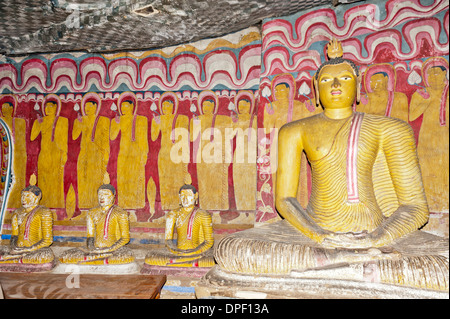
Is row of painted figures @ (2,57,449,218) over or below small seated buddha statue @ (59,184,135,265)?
over

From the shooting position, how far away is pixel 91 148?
4688 millimetres

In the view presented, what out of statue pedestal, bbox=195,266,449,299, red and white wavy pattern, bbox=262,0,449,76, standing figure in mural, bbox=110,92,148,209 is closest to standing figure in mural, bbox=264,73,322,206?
red and white wavy pattern, bbox=262,0,449,76

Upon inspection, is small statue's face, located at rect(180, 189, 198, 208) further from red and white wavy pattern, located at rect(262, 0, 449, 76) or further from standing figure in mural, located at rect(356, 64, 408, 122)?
standing figure in mural, located at rect(356, 64, 408, 122)

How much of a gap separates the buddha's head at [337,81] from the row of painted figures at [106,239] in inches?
65.0

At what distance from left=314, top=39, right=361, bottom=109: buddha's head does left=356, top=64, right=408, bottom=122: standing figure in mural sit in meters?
0.40

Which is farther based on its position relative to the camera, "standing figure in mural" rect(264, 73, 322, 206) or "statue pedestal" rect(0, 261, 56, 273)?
"standing figure in mural" rect(264, 73, 322, 206)

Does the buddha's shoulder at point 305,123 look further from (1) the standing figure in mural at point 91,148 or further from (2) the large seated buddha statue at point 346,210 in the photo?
(1) the standing figure in mural at point 91,148

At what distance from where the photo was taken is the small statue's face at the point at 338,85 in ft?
10.9

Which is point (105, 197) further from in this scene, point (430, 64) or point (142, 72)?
point (430, 64)

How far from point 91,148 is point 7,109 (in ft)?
4.38

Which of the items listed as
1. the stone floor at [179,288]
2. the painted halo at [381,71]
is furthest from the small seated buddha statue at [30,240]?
the painted halo at [381,71]

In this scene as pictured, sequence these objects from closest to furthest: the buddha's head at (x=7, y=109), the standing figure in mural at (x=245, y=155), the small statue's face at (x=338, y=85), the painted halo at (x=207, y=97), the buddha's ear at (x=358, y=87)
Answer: the small statue's face at (x=338, y=85) < the buddha's ear at (x=358, y=87) < the standing figure in mural at (x=245, y=155) < the painted halo at (x=207, y=97) < the buddha's head at (x=7, y=109)

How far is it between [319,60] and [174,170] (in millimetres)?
2099

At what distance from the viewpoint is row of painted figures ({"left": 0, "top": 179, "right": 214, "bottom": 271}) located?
366cm
